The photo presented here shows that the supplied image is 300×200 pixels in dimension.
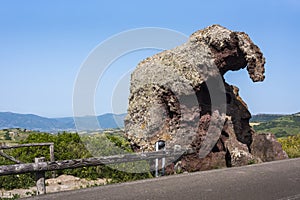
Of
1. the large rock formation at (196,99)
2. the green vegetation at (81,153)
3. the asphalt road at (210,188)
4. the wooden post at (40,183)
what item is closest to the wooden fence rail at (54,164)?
the wooden post at (40,183)

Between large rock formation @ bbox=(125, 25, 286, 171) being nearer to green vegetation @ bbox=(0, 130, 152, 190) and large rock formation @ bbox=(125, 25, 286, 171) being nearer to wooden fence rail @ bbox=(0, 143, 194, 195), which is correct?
green vegetation @ bbox=(0, 130, 152, 190)

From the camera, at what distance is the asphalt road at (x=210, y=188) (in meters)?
7.21

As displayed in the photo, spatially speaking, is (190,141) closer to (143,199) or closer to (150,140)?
(150,140)

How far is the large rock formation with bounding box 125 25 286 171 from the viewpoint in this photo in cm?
1171

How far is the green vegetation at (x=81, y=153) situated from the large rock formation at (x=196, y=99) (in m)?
1.10

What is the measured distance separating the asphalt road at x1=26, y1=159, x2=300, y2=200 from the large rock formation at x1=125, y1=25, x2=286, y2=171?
1.81 m

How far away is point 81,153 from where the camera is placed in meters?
12.7

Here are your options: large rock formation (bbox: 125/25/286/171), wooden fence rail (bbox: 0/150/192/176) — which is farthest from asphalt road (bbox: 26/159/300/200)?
large rock formation (bbox: 125/25/286/171)

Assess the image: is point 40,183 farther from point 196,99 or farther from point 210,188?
point 196,99

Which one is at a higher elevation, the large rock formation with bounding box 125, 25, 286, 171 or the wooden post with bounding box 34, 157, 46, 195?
the large rock formation with bounding box 125, 25, 286, 171

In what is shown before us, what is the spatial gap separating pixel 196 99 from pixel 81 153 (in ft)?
13.7

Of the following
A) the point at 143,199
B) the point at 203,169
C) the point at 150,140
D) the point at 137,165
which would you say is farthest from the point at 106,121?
the point at 143,199

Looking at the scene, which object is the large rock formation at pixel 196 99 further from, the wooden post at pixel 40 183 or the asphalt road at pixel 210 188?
the wooden post at pixel 40 183

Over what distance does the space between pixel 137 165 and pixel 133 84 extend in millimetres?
3095
